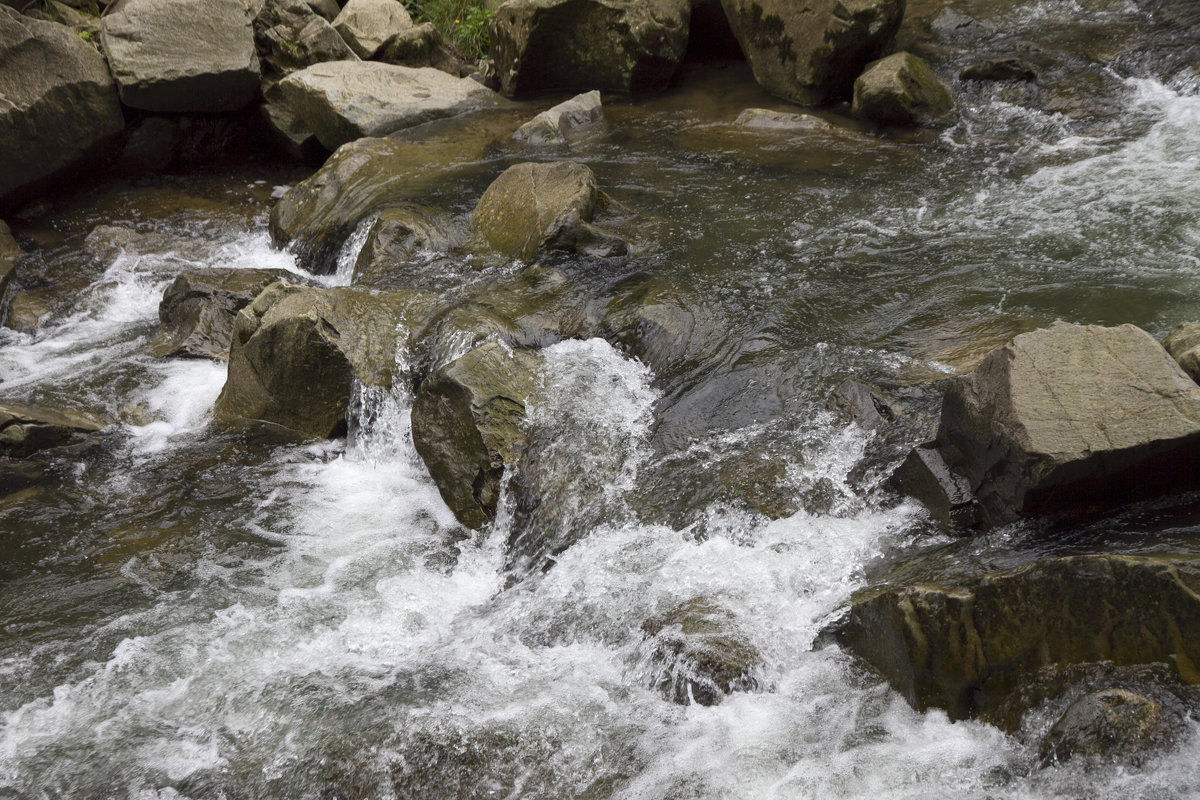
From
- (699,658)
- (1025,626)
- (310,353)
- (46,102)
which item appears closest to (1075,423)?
(1025,626)

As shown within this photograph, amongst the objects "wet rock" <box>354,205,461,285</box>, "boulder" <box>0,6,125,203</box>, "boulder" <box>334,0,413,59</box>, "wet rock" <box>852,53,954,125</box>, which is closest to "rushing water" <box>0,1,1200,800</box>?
"wet rock" <box>354,205,461,285</box>

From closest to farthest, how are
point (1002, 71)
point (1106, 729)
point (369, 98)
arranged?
point (1106, 729), point (1002, 71), point (369, 98)

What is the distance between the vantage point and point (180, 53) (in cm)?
894

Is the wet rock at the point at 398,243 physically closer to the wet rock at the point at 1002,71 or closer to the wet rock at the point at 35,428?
the wet rock at the point at 35,428

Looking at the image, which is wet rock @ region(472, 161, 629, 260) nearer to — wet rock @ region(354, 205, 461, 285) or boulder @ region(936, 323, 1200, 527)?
wet rock @ region(354, 205, 461, 285)

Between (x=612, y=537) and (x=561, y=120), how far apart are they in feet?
17.7

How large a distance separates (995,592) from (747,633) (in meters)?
0.93

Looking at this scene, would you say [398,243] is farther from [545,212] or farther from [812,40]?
[812,40]

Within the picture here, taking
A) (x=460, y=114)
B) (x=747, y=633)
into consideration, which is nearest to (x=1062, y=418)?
(x=747, y=633)

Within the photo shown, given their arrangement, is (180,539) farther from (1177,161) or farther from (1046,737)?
(1177,161)

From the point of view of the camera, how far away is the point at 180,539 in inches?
182

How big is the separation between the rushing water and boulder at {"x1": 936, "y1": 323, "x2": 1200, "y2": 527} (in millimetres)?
202

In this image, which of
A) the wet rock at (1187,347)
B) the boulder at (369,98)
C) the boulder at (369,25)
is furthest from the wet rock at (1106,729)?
the boulder at (369,25)

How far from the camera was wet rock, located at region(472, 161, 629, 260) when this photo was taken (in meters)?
6.04
